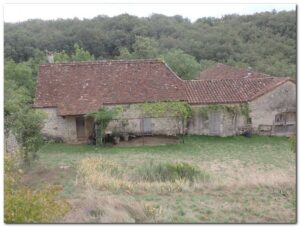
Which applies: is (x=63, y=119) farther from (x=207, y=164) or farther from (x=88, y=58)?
(x=88, y=58)

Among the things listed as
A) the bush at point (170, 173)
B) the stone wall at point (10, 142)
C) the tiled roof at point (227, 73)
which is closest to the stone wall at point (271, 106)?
the tiled roof at point (227, 73)

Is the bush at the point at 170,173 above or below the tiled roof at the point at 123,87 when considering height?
below

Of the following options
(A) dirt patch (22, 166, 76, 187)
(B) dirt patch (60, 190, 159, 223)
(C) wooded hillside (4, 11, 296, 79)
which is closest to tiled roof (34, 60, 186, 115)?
(A) dirt patch (22, 166, 76, 187)

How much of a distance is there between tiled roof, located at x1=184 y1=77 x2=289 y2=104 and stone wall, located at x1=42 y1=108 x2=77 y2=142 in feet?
21.9

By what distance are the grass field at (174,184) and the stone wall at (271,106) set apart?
2.55m

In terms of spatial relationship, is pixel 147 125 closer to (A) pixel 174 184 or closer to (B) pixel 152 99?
(B) pixel 152 99

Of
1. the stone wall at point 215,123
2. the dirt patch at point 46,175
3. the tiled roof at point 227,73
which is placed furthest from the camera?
the tiled roof at point 227,73

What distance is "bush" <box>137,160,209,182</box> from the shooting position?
16.6 metres

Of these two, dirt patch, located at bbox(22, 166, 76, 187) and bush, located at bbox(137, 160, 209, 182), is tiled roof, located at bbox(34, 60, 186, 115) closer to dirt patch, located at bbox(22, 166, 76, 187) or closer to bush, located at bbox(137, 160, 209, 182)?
dirt patch, located at bbox(22, 166, 76, 187)

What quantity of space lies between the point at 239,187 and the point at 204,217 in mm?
3525

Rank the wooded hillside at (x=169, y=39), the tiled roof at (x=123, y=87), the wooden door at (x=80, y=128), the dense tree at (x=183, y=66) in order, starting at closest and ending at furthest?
1. the tiled roof at (x=123, y=87)
2. the wooden door at (x=80, y=128)
3. the dense tree at (x=183, y=66)
4. the wooded hillside at (x=169, y=39)

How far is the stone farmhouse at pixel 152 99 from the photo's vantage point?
25281 mm

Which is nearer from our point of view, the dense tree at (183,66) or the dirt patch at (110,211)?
the dirt patch at (110,211)

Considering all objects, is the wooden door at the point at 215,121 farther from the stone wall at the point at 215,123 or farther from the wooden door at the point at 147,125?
the wooden door at the point at 147,125
